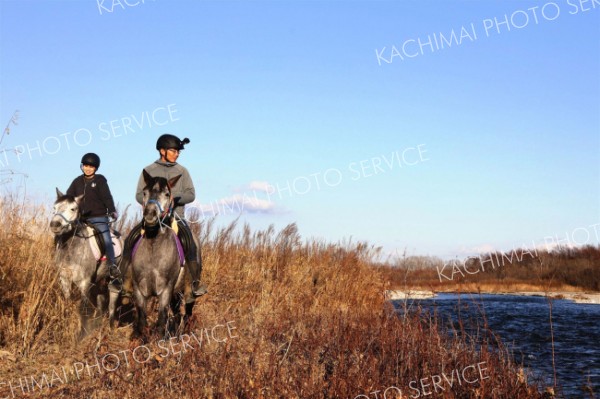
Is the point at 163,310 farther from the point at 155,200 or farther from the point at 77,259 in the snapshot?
the point at 77,259

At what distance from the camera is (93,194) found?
9.28 meters

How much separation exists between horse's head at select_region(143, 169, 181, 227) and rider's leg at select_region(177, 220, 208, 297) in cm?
77

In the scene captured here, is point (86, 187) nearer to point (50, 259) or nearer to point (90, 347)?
point (50, 259)

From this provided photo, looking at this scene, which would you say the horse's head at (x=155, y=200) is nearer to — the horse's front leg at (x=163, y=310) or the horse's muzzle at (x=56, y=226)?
the horse's front leg at (x=163, y=310)

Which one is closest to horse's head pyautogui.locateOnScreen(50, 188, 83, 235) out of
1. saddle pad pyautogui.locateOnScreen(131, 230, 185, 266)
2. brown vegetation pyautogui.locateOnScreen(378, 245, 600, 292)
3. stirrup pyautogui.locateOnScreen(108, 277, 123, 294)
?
stirrup pyautogui.locateOnScreen(108, 277, 123, 294)

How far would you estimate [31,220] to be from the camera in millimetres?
8844

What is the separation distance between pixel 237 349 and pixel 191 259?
164 centimetres

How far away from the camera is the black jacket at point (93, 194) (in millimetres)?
9242

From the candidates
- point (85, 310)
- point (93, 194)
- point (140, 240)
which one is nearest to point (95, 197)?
point (93, 194)

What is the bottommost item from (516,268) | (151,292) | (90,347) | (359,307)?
(516,268)

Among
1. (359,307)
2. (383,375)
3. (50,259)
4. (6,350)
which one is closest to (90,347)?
(6,350)

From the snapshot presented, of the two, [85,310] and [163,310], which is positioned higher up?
[85,310]

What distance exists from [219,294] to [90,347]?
4547 millimetres

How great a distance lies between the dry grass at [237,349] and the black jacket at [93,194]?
0.78m
